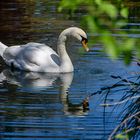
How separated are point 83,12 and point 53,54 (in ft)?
21.1

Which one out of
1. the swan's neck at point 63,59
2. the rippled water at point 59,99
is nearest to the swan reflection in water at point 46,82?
the rippled water at point 59,99

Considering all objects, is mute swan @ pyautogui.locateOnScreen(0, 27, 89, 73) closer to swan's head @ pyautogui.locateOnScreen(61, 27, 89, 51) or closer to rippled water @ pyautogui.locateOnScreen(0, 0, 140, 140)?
swan's head @ pyautogui.locateOnScreen(61, 27, 89, 51)

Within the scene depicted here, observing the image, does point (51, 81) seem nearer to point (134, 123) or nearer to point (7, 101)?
point (7, 101)

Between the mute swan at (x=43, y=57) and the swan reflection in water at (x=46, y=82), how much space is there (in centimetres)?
16

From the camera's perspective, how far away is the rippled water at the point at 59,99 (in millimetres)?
7863

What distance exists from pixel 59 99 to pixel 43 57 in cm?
295

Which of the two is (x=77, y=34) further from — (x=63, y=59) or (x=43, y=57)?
(x=43, y=57)

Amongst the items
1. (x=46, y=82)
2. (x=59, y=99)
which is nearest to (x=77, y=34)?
(x=46, y=82)

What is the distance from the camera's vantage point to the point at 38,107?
9258mm

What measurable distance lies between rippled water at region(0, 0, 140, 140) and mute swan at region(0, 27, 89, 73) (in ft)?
0.76

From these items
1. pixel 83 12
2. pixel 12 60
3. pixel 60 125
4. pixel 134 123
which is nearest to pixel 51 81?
pixel 12 60

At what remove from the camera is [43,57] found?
12.7 m

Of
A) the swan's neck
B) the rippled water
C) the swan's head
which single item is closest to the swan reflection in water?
the rippled water

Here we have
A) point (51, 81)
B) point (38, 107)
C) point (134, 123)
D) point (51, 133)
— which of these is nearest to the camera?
point (134, 123)
